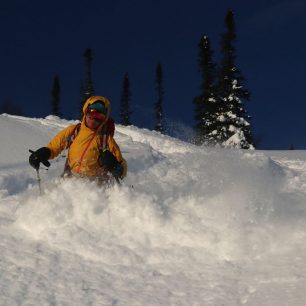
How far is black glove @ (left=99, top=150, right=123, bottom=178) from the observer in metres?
5.50

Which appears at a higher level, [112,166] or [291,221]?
[112,166]

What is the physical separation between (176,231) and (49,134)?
274 inches

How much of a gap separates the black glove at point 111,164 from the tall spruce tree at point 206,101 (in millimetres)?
19971

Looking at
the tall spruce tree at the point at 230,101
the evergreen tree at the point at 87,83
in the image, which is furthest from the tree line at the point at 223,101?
the evergreen tree at the point at 87,83

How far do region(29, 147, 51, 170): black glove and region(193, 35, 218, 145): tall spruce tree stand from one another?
19.8 m

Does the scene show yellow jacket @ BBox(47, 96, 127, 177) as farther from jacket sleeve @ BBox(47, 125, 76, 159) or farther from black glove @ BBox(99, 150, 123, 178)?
black glove @ BBox(99, 150, 123, 178)

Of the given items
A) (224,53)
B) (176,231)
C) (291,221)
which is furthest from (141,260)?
(224,53)

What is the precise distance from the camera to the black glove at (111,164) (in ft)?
18.0

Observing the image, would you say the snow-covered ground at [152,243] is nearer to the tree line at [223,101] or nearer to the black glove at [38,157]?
the black glove at [38,157]

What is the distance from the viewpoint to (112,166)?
5.50 m

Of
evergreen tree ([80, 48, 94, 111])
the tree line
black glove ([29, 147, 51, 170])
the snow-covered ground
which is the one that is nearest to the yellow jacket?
black glove ([29, 147, 51, 170])

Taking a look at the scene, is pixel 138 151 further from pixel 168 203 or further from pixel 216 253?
pixel 216 253

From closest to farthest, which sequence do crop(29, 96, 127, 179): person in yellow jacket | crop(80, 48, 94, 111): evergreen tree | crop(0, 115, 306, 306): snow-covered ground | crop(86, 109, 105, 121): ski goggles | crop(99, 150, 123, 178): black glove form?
crop(0, 115, 306, 306): snow-covered ground < crop(99, 150, 123, 178): black glove < crop(29, 96, 127, 179): person in yellow jacket < crop(86, 109, 105, 121): ski goggles < crop(80, 48, 94, 111): evergreen tree

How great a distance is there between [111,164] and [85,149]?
0.67m
